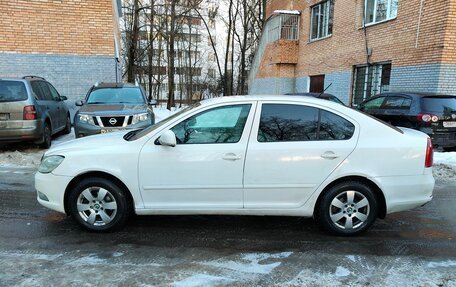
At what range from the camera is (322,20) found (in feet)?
61.7

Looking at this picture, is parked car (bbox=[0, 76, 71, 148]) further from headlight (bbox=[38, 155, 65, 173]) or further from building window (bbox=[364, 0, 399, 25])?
building window (bbox=[364, 0, 399, 25])

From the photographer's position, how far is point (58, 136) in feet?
37.3

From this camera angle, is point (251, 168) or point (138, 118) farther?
point (138, 118)

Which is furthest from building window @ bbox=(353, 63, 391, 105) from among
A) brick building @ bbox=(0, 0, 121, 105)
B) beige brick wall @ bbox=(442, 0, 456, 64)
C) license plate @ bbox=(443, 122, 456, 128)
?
brick building @ bbox=(0, 0, 121, 105)

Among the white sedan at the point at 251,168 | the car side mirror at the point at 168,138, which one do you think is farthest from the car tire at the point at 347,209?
the car side mirror at the point at 168,138

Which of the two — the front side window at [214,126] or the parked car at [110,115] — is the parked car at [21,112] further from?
the front side window at [214,126]

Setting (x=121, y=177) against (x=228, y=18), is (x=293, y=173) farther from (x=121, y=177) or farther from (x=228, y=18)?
(x=228, y=18)

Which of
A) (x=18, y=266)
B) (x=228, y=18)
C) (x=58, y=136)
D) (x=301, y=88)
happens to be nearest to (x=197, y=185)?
(x=18, y=266)

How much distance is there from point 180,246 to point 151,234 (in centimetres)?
48

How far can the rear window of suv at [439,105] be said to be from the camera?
899cm

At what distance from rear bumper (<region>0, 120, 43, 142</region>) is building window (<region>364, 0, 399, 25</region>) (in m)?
11.9

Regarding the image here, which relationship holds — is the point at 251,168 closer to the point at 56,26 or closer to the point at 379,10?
the point at 56,26

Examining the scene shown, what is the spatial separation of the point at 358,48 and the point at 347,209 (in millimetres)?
12647

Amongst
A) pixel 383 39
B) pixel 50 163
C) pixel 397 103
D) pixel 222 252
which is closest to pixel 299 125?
pixel 222 252
